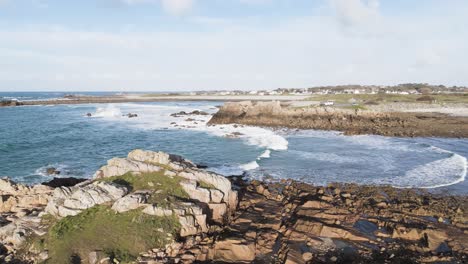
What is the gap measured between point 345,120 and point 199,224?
43728 millimetres

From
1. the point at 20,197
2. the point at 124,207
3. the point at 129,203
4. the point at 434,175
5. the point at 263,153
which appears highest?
the point at 129,203

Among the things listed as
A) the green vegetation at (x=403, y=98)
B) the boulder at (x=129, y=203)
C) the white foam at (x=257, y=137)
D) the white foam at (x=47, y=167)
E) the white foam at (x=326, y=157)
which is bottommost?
the white foam at (x=47, y=167)

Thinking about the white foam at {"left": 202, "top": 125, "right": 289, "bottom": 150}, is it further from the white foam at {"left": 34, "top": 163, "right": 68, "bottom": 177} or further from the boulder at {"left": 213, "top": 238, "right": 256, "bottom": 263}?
the boulder at {"left": 213, "top": 238, "right": 256, "bottom": 263}

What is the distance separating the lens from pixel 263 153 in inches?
1233

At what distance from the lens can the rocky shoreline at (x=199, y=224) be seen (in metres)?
12.3

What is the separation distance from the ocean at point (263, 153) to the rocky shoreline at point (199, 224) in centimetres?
562

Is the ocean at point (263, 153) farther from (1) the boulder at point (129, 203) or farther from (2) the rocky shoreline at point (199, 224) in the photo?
(1) the boulder at point (129, 203)

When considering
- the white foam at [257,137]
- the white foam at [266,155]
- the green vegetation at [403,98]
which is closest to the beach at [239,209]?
the white foam at [266,155]

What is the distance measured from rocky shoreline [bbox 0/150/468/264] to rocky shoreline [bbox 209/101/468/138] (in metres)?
29.3

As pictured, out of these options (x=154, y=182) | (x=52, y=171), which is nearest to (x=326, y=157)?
(x=154, y=182)

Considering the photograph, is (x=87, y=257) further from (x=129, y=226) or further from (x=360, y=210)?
(x=360, y=210)

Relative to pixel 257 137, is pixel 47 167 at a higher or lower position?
lower

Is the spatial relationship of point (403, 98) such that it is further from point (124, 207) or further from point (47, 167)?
point (124, 207)

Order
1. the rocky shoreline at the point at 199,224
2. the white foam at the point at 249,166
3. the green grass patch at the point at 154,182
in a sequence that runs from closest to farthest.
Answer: the rocky shoreline at the point at 199,224, the green grass patch at the point at 154,182, the white foam at the point at 249,166
